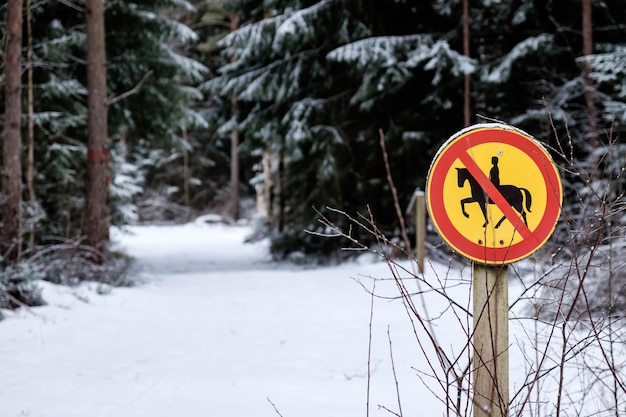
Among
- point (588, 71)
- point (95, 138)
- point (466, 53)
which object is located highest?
point (466, 53)

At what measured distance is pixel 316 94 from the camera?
534 inches

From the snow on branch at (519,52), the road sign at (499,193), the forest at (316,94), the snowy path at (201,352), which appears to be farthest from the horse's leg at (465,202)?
the snow on branch at (519,52)

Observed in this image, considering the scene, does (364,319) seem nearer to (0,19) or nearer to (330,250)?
(330,250)

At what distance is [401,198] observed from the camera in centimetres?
1244

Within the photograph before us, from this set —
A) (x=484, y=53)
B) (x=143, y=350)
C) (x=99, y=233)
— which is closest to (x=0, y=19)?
(x=99, y=233)

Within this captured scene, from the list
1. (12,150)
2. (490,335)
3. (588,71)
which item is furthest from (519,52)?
(490,335)

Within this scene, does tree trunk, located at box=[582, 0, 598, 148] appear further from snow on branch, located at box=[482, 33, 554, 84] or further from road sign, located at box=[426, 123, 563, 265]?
road sign, located at box=[426, 123, 563, 265]

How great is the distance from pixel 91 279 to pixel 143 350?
13.1 feet

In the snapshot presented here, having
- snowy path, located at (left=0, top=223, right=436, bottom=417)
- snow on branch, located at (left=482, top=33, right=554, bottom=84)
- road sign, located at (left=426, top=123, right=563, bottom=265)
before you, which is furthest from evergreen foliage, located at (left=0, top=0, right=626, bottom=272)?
road sign, located at (left=426, top=123, right=563, bottom=265)

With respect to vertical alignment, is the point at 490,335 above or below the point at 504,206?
below

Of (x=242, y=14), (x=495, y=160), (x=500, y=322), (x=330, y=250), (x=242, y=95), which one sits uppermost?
(x=242, y=14)

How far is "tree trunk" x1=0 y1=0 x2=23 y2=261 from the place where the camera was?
7.03 metres

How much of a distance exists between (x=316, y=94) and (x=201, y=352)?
931 centimetres

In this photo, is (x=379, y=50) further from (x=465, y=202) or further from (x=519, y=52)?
(x=465, y=202)
